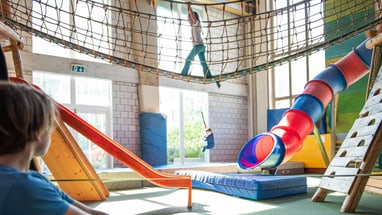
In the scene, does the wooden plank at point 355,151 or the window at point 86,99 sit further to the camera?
the window at point 86,99

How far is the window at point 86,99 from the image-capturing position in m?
6.25

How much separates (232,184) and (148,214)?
1.23 meters

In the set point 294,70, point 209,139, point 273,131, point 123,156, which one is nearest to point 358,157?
point 273,131

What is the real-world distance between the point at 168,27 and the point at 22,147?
749 centimetres

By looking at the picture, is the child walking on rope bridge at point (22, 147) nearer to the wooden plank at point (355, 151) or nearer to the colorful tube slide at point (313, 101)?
the wooden plank at point (355, 151)

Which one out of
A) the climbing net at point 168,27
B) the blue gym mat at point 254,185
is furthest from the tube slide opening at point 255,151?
the climbing net at point 168,27

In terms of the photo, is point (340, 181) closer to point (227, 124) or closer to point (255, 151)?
point (255, 151)

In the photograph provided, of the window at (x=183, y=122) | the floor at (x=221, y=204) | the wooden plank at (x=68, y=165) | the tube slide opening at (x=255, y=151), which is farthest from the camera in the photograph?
the window at (x=183, y=122)

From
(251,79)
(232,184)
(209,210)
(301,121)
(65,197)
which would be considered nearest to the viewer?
(65,197)

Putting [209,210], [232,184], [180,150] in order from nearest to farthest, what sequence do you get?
[209,210] → [232,184] → [180,150]

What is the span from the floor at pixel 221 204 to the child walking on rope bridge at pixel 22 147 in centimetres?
262

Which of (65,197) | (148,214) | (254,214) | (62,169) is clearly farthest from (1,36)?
(254,214)

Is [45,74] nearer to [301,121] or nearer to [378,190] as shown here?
[301,121]

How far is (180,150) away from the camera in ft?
26.5
